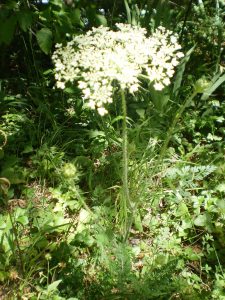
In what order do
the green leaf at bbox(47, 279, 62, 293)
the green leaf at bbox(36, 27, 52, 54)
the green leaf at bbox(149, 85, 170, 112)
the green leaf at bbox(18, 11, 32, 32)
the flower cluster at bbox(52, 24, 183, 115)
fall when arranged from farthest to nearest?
the green leaf at bbox(149, 85, 170, 112), the green leaf at bbox(36, 27, 52, 54), the green leaf at bbox(18, 11, 32, 32), the green leaf at bbox(47, 279, 62, 293), the flower cluster at bbox(52, 24, 183, 115)

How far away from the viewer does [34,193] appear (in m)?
2.09

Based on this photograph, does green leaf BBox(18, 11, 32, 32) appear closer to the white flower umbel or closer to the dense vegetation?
the dense vegetation

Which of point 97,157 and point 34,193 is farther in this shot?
point 97,157

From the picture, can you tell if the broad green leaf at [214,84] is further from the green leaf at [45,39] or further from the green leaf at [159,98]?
the green leaf at [45,39]

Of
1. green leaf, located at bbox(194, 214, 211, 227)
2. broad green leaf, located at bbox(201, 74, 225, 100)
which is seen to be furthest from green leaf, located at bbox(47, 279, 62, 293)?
broad green leaf, located at bbox(201, 74, 225, 100)

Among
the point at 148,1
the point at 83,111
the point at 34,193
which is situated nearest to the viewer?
the point at 34,193

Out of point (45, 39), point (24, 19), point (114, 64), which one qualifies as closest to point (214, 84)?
point (45, 39)

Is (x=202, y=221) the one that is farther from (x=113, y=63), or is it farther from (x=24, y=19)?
(x=24, y=19)

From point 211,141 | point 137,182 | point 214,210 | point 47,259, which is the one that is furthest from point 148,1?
point 47,259

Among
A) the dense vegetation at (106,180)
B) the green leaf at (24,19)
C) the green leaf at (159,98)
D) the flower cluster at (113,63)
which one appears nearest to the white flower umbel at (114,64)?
the flower cluster at (113,63)

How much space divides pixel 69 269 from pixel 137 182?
0.58m

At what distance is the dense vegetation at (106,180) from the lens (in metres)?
1.60

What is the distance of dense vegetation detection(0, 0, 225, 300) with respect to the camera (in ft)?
5.24

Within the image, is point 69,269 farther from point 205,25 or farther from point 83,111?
point 205,25
